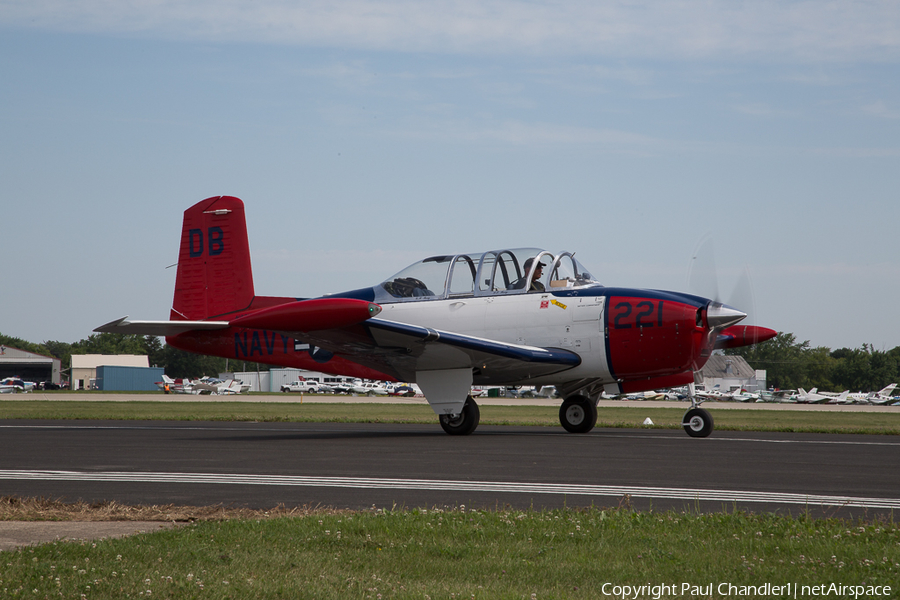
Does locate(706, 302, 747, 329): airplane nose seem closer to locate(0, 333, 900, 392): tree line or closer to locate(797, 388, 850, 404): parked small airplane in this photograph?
locate(797, 388, 850, 404): parked small airplane

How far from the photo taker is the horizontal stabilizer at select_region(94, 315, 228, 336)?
49.1ft

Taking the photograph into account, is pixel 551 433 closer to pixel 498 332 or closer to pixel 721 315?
pixel 498 332

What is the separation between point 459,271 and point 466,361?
86.9 inches

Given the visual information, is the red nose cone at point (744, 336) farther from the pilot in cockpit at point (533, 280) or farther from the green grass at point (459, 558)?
the green grass at point (459, 558)

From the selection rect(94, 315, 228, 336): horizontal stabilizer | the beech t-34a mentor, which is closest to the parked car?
rect(94, 315, 228, 336): horizontal stabilizer

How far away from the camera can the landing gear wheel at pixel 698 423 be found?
15.8 m

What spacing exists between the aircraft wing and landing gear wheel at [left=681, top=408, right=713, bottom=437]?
2459 mm

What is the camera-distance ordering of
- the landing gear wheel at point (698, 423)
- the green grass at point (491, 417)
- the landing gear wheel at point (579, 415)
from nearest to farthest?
the landing gear wheel at point (698, 423), the landing gear wheel at point (579, 415), the green grass at point (491, 417)

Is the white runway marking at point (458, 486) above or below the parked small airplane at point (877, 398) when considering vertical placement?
above

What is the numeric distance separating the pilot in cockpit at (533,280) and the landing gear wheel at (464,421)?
253 centimetres

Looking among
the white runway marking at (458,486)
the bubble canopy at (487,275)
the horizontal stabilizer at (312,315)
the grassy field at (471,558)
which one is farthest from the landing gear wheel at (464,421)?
the grassy field at (471,558)

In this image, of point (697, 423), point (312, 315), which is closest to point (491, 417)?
point (697, 423)

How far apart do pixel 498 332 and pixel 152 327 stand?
6987 millimetres

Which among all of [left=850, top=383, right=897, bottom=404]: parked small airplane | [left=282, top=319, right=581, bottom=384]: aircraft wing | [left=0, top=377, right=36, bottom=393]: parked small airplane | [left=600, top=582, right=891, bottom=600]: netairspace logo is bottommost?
[left=850, top=383, right=897, bottom=404]: parked small airplane
